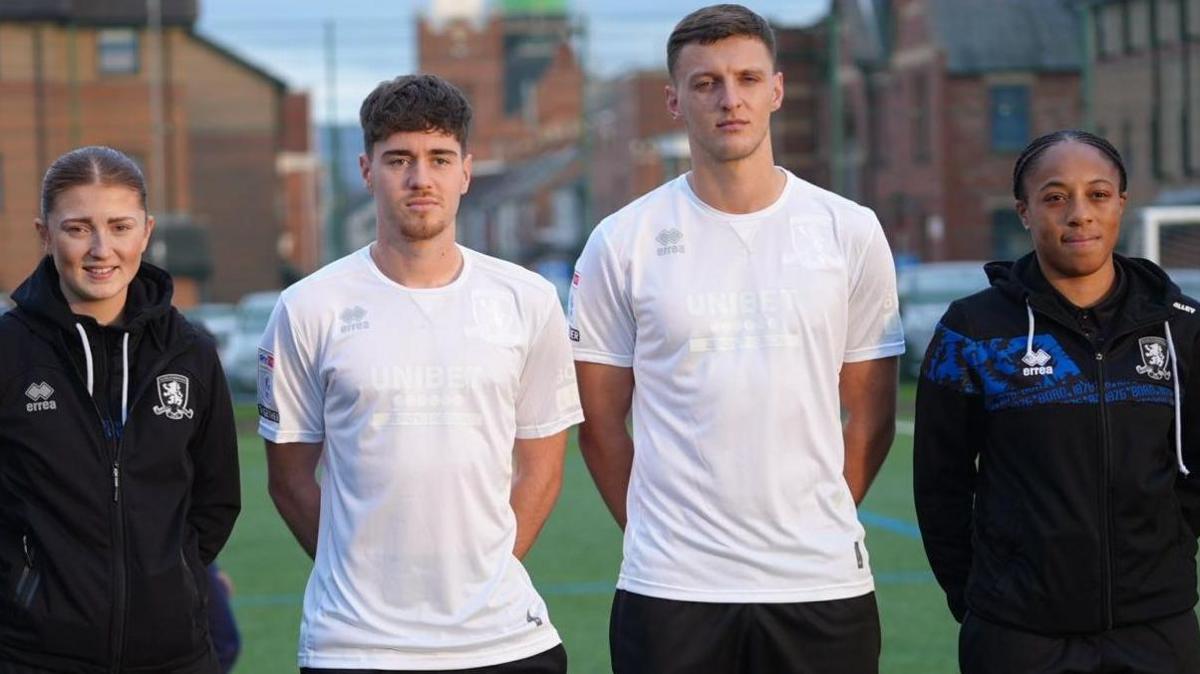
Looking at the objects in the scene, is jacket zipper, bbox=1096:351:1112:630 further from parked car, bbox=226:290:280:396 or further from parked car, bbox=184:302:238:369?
parked car, bbox=184:302:238:369

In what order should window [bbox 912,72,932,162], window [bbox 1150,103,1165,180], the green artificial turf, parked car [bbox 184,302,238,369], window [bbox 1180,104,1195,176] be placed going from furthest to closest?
window [bbox 912,72,932,162]
window [bbox 1150,103,1165,180]
window [bbox 1180,104,1195,176]
parked car [bbox 184,302,238,369]
the green artificial turf

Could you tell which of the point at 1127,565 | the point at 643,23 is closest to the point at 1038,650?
the point at 1127,565

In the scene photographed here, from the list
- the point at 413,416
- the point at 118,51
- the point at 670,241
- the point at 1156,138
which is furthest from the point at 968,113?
the point at 413,416

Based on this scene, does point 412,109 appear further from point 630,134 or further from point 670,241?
point 630,134

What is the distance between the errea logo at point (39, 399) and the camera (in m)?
4.05

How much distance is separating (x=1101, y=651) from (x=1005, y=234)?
40.7 metres

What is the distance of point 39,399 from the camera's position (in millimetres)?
4059

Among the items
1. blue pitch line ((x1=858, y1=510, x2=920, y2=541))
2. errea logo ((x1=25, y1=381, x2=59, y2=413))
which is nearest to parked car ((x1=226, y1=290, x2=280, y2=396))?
blue pitch line ((x1=858, y1=510, x2=920, y2=541))

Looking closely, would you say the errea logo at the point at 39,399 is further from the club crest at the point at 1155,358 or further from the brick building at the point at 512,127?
the brick building at the point at 512,127

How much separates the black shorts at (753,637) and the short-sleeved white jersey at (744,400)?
30 mm

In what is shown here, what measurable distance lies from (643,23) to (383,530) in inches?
1255

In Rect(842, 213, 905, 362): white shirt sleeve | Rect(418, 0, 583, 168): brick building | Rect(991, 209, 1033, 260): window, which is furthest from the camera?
Rect(418, 0, 583, 168): brick building

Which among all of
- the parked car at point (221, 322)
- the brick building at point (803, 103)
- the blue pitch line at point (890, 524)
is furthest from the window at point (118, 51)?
the blue pitch line at point (890, 524)

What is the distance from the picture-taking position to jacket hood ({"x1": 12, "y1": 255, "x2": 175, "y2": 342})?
4.12 metres
